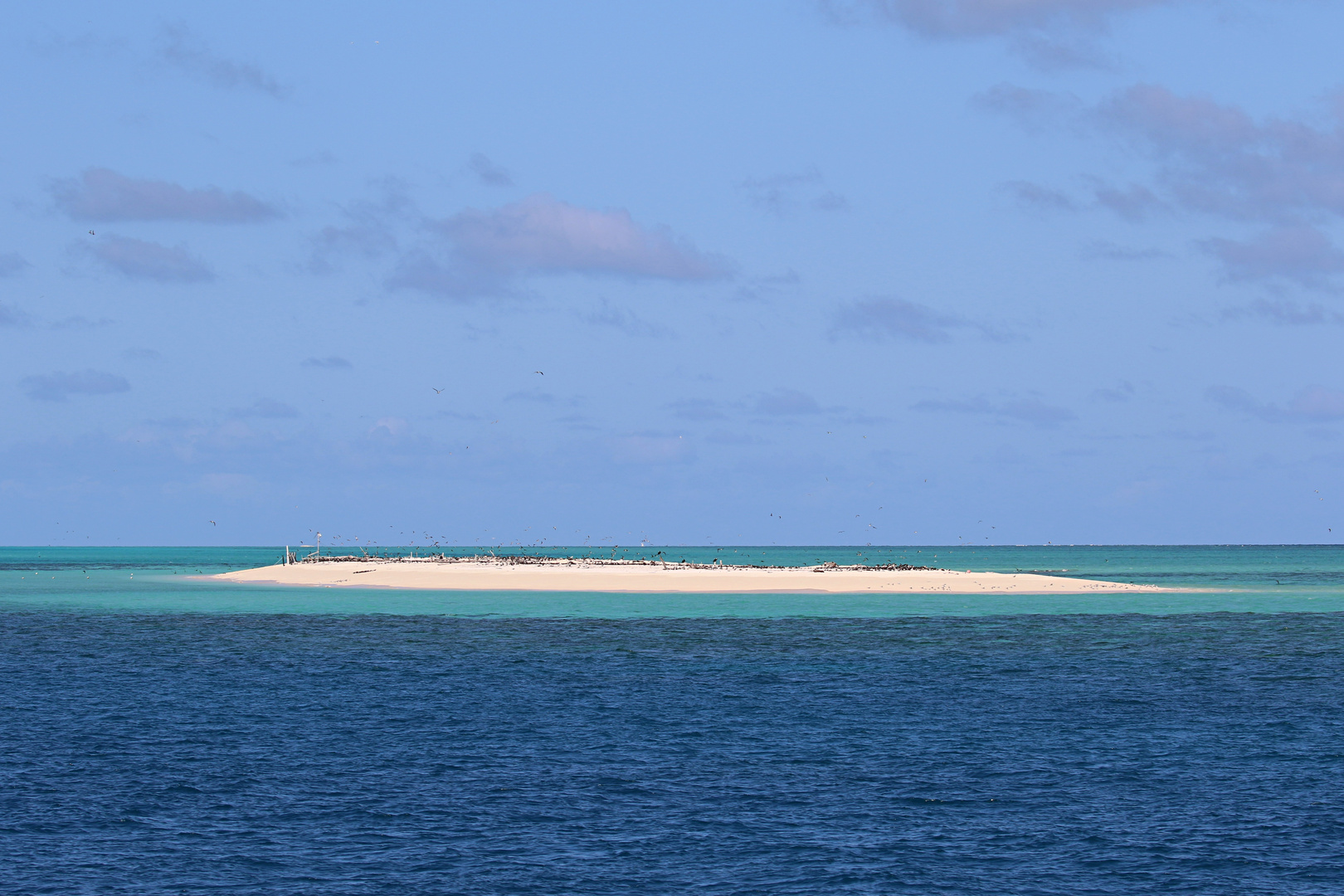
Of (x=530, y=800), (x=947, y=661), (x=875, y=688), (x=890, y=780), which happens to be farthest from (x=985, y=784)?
(x=947, y=661)

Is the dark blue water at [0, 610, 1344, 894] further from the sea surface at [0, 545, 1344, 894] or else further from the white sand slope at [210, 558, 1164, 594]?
the white sand slope at [210, 558, 1164, 594]

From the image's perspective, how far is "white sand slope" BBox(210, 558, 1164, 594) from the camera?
409 ft

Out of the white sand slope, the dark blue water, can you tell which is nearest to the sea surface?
the dark blue water

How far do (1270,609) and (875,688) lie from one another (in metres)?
62.5

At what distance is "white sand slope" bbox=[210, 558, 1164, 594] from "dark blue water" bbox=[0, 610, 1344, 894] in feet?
197

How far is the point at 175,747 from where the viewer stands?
37875 mm

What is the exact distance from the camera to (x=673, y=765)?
3553cm

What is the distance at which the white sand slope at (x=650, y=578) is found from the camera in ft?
409

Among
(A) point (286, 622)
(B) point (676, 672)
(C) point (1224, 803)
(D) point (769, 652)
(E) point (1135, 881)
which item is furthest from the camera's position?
(A) point (286, 622)

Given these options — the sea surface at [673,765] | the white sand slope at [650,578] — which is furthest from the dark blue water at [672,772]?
the white sand slope at [650,578]

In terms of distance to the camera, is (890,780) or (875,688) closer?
(890,780)

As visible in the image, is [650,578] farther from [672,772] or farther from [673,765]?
[672,772]

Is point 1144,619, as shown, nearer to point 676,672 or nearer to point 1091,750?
point 676,672

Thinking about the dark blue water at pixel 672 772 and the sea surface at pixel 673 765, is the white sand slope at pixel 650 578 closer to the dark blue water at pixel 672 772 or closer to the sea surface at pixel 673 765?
the sea surface at pixel 673 765
